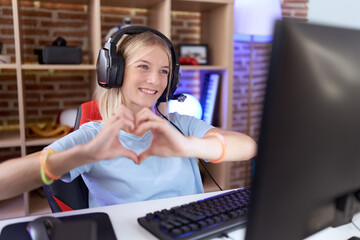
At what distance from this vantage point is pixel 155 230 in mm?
685

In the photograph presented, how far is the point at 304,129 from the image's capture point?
43cm

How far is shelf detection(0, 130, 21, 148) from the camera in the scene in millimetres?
1800

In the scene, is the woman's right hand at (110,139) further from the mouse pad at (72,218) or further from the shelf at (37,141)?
the shelf at (37,141)

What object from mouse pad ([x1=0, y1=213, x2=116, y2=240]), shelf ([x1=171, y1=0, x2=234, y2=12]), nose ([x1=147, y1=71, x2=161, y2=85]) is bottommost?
mouse pad ([x1=0, y1=213, x2=116, y2=240])

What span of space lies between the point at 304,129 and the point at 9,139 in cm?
186

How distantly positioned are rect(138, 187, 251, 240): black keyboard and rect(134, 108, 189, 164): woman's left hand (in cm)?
19

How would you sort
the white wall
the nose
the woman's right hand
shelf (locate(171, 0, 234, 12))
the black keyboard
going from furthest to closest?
the white wall → shelf (locate(171, 0, 234, 12)) → the nose → the black keyboard → the woman's right hand

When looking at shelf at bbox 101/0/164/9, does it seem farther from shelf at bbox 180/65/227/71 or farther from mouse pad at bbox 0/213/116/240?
mouse pad at bbox 0/213/116/240

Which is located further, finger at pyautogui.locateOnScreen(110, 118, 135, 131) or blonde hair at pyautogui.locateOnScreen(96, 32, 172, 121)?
blonde hair at pyautogui.locateOnScreen(96, 32, 172, 121)

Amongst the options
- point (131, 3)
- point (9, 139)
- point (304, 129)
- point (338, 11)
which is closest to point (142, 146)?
point (304, 129)

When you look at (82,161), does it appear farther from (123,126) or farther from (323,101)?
(323,101)

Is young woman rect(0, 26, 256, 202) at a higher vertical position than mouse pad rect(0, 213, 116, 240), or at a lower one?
higher

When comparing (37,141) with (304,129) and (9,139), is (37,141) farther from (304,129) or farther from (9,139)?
(304,129)

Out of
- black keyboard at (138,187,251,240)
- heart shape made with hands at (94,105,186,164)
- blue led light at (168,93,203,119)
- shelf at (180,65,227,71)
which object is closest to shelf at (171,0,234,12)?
shelf at (180,65,227,71)
